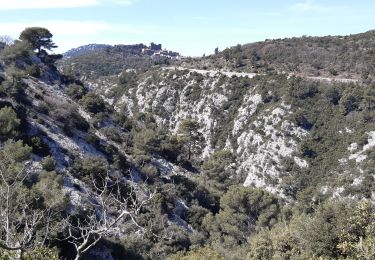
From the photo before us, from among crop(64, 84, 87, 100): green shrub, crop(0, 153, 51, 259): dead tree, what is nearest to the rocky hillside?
crop(64, 84, 87, 100): green shrub

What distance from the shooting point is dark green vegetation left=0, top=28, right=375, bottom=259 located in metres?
24.1

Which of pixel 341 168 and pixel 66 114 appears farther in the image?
pixel 341 168

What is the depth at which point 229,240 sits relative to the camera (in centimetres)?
4034

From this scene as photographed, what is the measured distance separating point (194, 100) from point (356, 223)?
74769 mm

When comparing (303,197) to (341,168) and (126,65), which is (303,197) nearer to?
(341,168)

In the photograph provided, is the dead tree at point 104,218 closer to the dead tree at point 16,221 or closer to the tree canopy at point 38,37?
the dead tree at point 16,221

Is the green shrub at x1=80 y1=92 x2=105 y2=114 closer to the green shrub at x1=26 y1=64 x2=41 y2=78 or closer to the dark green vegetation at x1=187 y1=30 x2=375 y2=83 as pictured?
the green shrub at x1=26 y1=64 x2=41 y2=78

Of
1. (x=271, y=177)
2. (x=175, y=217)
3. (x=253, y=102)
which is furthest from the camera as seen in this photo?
(x=253, y=102)

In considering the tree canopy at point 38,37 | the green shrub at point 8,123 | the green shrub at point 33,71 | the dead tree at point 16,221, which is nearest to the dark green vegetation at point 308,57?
the tree canopy at point 38,37

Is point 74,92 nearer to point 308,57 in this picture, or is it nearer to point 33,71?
point 33,71

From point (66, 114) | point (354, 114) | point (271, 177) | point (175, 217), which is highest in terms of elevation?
point (66, 114)

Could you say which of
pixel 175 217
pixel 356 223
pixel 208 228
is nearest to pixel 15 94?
pixel 175 217

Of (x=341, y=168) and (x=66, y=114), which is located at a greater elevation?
(x=66, y=114)

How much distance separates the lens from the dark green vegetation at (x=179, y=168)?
24141mm
